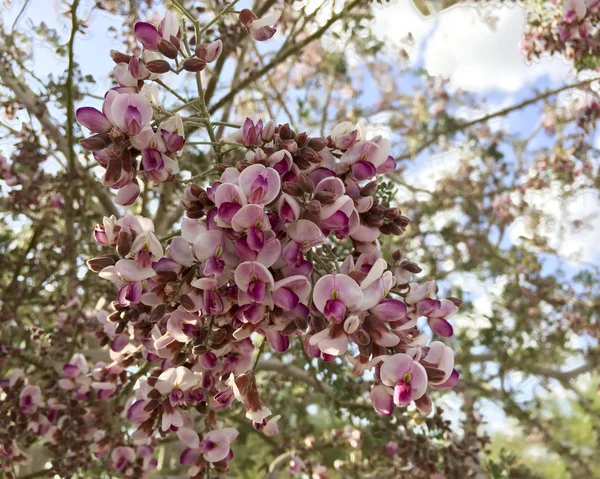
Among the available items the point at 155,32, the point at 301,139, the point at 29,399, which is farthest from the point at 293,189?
the point at 29,399

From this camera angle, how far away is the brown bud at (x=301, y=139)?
3.36ft

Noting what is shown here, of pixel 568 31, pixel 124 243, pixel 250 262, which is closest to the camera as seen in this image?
pixel 250 262

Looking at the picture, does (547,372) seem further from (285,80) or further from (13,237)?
(13,237)

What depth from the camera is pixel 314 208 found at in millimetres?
925

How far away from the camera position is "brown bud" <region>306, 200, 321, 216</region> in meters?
0.92

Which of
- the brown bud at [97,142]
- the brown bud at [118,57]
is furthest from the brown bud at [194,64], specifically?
the brown bud at [97,142]

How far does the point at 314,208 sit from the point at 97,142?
422mm

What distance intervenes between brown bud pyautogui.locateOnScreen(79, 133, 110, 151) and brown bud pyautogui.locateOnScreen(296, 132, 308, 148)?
357 millimetres

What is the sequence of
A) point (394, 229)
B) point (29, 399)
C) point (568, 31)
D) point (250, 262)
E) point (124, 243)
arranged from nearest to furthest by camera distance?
point (250, 262) < point (124, 243) < point (394, 229) < point (29, 399) < point (568, 31)

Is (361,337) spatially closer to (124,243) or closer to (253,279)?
(253,279)

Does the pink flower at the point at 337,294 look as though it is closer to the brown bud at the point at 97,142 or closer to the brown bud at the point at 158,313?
the brown bud at the point at 158,313

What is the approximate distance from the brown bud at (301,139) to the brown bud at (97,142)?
0.36 metres

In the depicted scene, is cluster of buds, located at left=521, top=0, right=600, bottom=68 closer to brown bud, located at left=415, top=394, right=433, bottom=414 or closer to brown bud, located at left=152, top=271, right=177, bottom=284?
brown bud, located at left=415, top=394, right=433, bottom=414

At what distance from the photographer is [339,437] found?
285 centimetres
